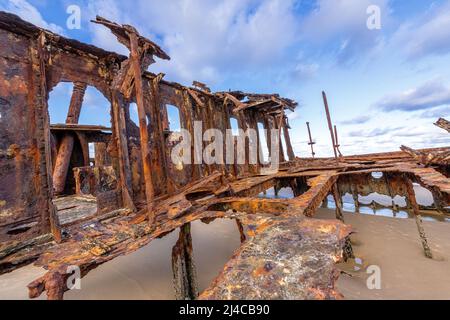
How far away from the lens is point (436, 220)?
364 inches

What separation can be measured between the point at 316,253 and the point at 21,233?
472 centimetres

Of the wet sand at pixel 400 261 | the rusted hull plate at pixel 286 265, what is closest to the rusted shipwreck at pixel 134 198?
the rusted hull plate at pixel 286 265

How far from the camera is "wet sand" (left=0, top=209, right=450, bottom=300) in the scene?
4418 mm

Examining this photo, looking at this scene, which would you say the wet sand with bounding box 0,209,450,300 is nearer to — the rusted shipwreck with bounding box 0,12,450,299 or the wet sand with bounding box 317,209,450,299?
the wet sand with bounding box 317,209,450,299

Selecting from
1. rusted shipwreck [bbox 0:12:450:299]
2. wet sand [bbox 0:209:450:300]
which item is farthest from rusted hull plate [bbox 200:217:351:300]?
wet sand [bbox 0:209:450:300]

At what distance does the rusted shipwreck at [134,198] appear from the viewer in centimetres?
158

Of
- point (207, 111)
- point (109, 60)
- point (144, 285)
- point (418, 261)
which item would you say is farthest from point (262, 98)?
point (144, 285)

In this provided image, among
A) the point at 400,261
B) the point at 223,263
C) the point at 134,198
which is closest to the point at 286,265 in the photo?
the point at 134,198

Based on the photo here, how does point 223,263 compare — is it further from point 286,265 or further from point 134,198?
point 286,265

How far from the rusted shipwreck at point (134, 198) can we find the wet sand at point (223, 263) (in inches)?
43.0
